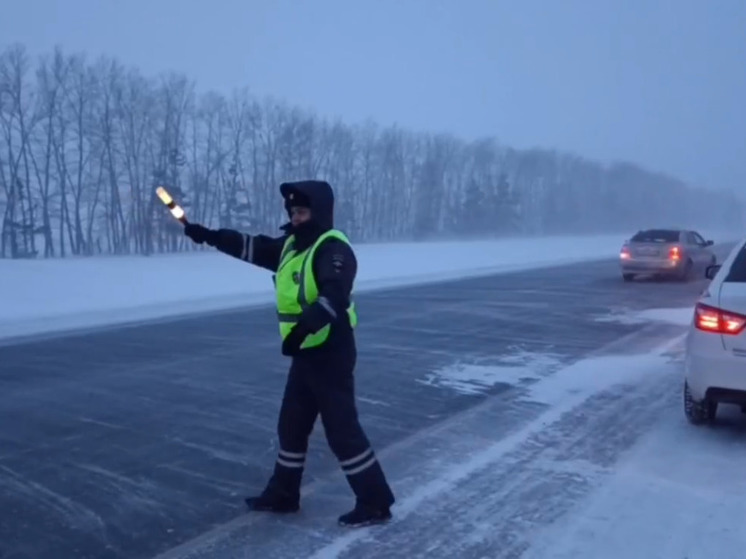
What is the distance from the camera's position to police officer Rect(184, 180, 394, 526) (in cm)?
530

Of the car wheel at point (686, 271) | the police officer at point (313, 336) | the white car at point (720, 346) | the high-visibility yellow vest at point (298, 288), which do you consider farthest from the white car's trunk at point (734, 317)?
the car wheel at point (686, 271)

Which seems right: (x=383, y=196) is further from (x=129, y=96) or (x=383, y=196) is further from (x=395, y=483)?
(x=395, y=483)

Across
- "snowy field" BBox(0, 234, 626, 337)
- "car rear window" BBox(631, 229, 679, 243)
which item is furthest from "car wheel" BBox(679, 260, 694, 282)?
"snowy field" BBox(0, 234, 626, 337)

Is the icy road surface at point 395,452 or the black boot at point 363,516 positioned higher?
the black boot at point 363,516

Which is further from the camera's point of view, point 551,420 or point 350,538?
point 551,420

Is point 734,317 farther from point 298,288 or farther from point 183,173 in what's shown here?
point 183,173

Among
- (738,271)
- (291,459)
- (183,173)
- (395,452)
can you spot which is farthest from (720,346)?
(183,173)

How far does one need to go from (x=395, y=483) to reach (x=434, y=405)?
2.82 meters

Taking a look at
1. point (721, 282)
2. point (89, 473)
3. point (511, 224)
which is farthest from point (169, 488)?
point (511, 224)

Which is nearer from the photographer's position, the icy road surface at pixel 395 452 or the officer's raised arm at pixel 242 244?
the icy road surface at pixel 395 452

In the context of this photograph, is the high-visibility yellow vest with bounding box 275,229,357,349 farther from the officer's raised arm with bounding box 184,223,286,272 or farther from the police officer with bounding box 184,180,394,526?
the officer's raised arm with bounding box 184,223,286,272

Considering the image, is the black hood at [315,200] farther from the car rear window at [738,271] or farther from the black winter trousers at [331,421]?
the car rear window at [738,271]

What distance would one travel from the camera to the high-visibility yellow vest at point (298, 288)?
17.5ft

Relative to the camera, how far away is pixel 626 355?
12.6 metres
